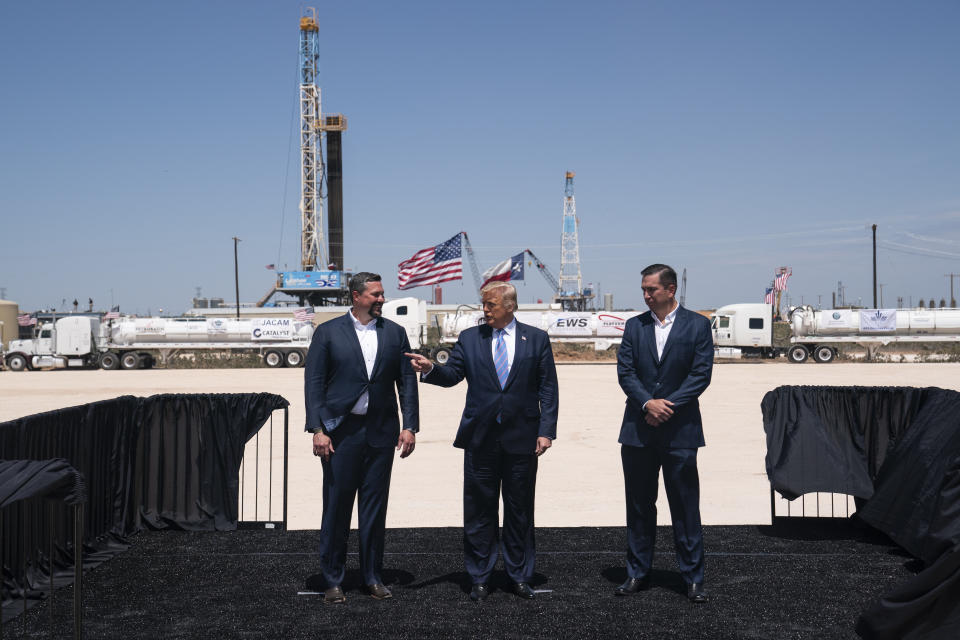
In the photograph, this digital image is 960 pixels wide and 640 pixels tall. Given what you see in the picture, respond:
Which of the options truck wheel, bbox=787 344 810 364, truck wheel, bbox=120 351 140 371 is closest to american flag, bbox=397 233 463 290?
truck wheel, bbox=120 351 140 371

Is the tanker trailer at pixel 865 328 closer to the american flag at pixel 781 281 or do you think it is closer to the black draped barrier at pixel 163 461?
the american flag at pixel 781 281

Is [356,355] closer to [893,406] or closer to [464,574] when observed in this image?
[464,574]

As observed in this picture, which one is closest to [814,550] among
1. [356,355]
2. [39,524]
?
[356,355]

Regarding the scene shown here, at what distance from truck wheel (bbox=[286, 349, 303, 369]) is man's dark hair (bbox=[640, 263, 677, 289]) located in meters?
34.2

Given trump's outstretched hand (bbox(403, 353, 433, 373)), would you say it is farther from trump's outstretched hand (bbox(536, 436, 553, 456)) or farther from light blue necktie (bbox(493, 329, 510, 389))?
Answer: trump's outstretched hand (bbox(536, 436, 553, 456))

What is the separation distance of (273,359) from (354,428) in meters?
34.2

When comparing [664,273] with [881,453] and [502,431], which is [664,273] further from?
[881,453]

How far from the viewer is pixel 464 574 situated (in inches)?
213

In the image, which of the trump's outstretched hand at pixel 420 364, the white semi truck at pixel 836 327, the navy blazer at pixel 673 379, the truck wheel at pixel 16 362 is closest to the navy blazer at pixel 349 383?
the trump's outstretched hand at pixel 420 364

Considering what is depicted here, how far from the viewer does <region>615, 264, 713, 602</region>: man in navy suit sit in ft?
15.9

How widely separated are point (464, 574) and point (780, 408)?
3031 mm

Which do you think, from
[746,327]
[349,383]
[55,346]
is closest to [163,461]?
[349,383]

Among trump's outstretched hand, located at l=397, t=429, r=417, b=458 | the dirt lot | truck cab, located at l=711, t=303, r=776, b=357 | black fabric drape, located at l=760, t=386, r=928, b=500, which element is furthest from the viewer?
truck cab, located at l=711, t=303, r=776, b=357

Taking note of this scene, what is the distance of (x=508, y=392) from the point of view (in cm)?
490
